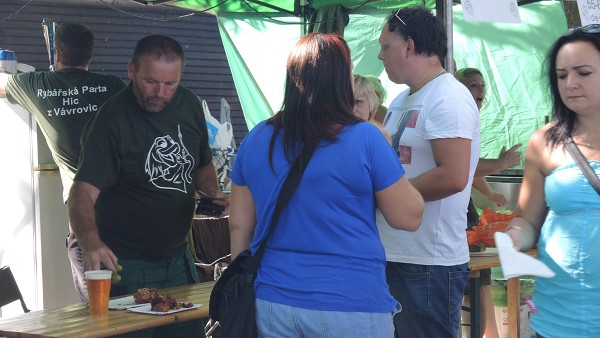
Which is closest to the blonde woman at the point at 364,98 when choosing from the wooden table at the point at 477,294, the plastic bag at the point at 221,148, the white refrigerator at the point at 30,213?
the wooden table at the point at 477,294

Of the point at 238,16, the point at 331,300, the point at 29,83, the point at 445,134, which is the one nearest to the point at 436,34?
the point at 445,134

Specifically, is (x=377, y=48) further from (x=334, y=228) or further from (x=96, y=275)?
(x=334, y=228)

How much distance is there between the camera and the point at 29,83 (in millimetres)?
4820

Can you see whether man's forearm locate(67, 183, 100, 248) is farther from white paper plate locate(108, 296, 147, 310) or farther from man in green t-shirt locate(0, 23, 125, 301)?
man in green t-shirt locate(0, 23, 125, 301)

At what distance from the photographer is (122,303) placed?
3.36 meters

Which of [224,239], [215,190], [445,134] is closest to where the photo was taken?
[445,134]

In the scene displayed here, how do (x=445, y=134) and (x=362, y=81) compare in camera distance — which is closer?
(x=445, y=134)

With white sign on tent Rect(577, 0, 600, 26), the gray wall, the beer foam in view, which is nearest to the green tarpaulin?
white sign on tent Rect(577, 0, 600, 26)

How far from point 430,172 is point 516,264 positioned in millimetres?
919

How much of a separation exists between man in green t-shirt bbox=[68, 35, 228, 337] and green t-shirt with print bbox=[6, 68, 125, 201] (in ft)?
3.37

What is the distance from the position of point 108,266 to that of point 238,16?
4.65 metres

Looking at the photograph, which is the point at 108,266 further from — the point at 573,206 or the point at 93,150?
the point at 573,206

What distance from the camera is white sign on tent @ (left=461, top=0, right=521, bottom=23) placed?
11.5 ft

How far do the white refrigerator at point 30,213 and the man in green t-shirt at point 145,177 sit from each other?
60.3 inches
